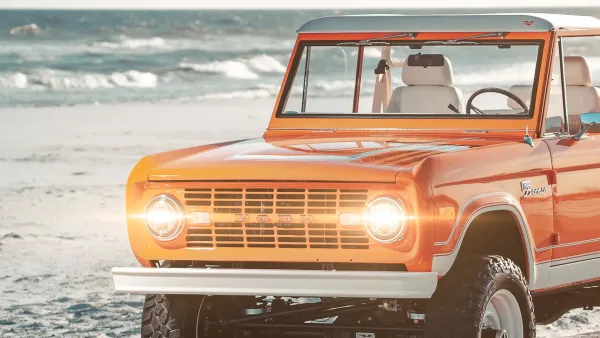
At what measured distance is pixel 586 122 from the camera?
288 inches

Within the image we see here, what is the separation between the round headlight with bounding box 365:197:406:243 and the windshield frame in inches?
64.1

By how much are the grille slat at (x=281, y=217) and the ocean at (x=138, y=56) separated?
1853 cm

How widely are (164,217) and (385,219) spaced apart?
3.51ft

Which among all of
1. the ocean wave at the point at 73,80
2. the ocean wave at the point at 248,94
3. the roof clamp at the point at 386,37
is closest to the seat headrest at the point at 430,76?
the roof clamp at the point at 386,37

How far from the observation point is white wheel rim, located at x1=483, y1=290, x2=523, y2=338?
6512 mm

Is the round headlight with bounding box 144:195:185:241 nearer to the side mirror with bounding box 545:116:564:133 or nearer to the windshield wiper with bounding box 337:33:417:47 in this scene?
the windshield wiper with bounding box 337:33:417:47

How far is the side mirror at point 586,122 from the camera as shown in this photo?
23.9 feet

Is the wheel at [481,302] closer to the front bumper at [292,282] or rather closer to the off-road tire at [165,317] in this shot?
the front bumper at [292,282]

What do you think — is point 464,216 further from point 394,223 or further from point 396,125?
point 396,125

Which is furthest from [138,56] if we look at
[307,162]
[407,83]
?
[307,162]

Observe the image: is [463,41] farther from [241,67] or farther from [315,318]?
[241,67]

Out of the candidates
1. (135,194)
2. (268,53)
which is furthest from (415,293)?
(268,53)

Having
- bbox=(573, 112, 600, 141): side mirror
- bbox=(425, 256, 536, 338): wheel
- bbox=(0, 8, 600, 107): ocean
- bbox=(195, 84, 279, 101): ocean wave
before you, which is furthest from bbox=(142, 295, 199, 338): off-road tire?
bbox=(195, 84, 279, 101): ocean wave

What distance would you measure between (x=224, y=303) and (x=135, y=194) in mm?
810
